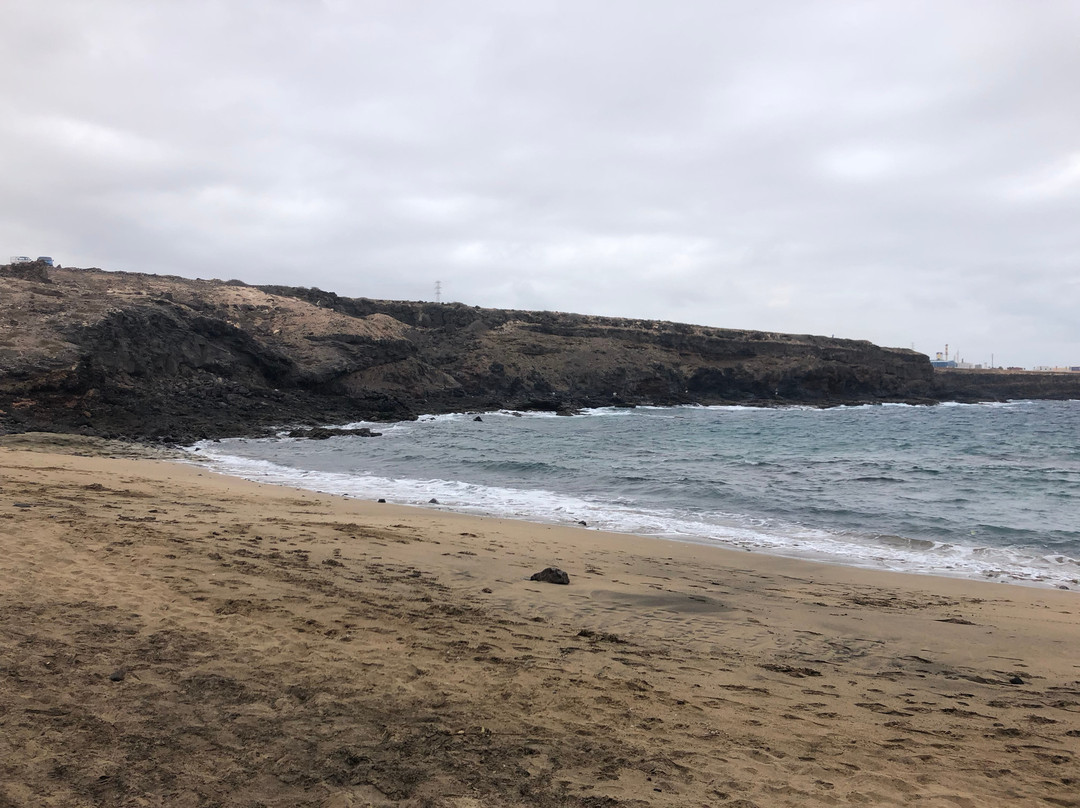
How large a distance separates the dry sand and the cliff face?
1949 centimetres

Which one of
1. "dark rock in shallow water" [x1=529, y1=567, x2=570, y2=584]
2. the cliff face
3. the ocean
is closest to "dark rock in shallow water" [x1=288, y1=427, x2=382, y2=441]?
the ocean

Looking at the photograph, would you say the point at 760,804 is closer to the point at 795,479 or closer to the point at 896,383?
the point at 795,479

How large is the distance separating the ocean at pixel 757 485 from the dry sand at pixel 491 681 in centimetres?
269

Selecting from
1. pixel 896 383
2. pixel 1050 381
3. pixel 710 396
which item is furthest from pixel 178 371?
pixel 1050 381

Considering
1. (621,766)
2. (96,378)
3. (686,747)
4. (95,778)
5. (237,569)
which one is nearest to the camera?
(95,778)

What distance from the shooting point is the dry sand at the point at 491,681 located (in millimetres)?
3146

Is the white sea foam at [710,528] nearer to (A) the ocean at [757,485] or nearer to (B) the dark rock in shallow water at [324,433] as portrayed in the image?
(A) the ocean at [757,485]

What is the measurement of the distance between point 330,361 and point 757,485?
29049 mm

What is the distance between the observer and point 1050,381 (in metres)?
101

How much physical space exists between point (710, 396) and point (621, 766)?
65.1 m

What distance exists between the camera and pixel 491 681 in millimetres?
4340

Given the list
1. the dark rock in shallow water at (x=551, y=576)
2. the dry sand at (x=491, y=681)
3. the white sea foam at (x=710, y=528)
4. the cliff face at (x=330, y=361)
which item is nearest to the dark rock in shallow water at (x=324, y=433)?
the cliff face at (x=330, y=361)

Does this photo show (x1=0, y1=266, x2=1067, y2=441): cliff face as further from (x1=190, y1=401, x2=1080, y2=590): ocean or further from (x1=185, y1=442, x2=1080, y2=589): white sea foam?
(x1=185, y1=442, x2=1080, y2=589): white sea foam

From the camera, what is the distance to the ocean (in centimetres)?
1073
